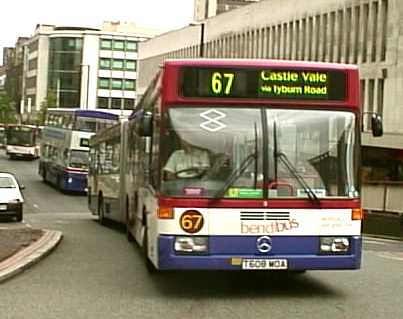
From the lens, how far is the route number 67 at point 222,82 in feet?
39.0

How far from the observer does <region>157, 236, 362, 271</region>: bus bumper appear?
11578 mm

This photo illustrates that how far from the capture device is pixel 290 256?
1170cm

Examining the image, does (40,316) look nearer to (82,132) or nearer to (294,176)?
(294,176)

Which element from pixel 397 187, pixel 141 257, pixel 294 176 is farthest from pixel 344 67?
pixel 397 187

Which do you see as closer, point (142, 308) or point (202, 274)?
point (142, 308)

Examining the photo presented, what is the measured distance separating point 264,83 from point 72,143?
39642 millimetres

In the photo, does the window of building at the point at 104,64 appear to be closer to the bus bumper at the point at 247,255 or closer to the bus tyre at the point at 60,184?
the bus tyre at the point at 60,184

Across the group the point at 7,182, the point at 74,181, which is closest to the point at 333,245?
the point at 7,182

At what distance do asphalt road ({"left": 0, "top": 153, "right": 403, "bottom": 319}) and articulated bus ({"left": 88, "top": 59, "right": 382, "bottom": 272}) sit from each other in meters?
0.53

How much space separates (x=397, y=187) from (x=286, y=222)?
33146mm

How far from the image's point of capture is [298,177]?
1172cm

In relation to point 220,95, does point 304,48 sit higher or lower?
higher

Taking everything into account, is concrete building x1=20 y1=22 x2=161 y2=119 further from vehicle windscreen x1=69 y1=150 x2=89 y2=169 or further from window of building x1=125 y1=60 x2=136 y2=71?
vehicle windscreen x1=69 y1=150 x2=89 y2=169

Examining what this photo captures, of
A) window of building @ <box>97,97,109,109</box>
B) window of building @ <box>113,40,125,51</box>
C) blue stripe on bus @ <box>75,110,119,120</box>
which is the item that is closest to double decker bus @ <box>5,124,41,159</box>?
blue stripe on bus @ <box>75,110,119,120</box>
